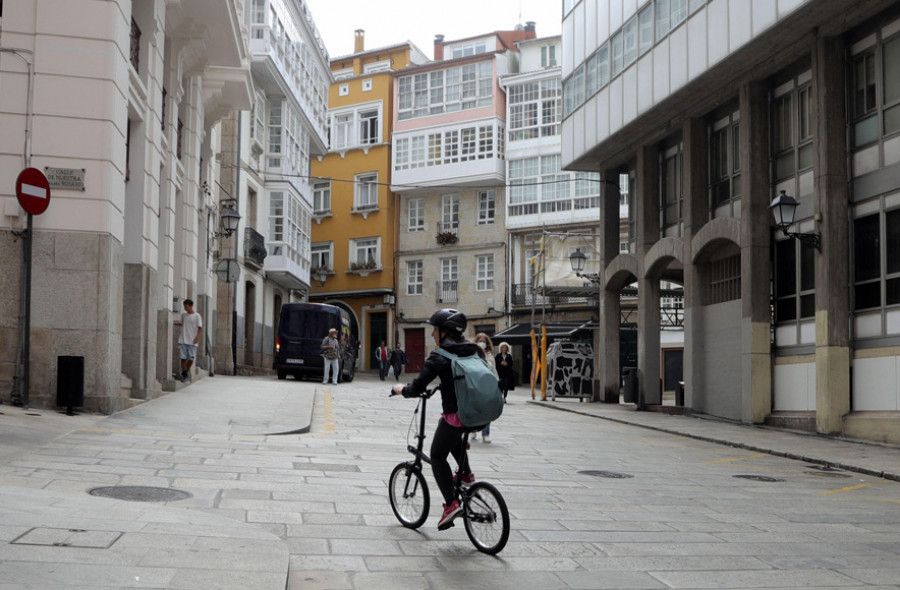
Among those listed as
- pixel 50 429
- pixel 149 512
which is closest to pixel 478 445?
pixel 50 429

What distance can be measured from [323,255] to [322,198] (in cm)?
328

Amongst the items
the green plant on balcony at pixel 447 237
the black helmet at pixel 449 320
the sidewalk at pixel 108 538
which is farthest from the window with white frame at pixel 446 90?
the black helmet at pixel 449 320

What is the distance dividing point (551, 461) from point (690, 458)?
2589 millimetres

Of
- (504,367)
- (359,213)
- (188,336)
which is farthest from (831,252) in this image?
(359,213)

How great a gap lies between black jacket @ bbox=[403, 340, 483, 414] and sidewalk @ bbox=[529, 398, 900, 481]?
7810 millimetres

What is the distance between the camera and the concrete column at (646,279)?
28.2 meters

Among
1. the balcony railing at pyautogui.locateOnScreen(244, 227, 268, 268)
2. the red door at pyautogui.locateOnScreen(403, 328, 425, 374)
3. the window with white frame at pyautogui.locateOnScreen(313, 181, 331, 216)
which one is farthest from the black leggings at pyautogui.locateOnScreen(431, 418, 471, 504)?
the window with white frame at pyautogui.locateOnScreen(313, 181, 331, 216)

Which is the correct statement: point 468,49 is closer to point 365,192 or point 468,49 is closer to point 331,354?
point 365,192

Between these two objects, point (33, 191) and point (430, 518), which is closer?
point (430, 518)

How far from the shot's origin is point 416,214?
2133 inches

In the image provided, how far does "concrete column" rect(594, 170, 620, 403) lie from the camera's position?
31234 mm

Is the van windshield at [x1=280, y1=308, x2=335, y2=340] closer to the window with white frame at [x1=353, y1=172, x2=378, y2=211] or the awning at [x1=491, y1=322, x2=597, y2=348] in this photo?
the awning at [x1=491, y1=322, x2=597, y2=348]

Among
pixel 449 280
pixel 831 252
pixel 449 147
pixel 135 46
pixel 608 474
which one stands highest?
pixel 449 147

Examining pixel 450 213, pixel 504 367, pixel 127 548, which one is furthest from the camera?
pixel 450 213
